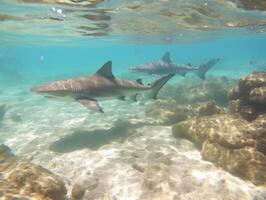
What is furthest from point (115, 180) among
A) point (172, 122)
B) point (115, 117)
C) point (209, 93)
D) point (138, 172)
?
point (209, 93)

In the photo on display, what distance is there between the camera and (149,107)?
16125 millimetres

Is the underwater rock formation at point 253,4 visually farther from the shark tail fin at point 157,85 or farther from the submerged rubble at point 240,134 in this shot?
the shark tail fin at point 157,85

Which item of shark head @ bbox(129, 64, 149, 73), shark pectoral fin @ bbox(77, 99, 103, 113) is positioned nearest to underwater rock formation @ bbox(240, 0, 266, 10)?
shark head @ bbox(129, 64, 149, 73)

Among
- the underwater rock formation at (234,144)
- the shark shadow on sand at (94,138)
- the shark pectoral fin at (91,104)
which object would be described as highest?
the shark pectoral fin at (91,104)

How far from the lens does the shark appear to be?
9.22m

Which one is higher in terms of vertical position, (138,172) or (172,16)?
(172,16)

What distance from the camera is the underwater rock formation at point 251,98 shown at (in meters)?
10.2

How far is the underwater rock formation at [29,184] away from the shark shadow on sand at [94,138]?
3.68 m

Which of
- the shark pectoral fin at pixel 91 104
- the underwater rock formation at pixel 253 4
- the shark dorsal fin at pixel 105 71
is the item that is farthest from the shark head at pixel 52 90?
the underwater rock formation at pixel 253 4

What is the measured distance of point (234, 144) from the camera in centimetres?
816

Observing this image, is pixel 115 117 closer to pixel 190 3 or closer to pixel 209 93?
pixel 209 93

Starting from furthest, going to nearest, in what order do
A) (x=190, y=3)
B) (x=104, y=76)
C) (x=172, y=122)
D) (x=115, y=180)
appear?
1. (x=190, y=3)
2. (x=172, y=122)
3. (x=104, y=76)
4. (x=115, y=180)

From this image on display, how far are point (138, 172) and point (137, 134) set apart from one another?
3.79m

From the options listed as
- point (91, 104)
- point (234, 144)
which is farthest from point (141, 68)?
point (234, 144)
